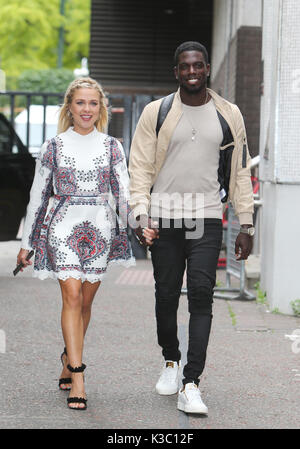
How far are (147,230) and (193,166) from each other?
1.37 feet

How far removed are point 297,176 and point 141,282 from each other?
293 cm

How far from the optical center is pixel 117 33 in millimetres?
22516

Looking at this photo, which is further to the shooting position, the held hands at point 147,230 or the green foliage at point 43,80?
the green foliage at point 43,80

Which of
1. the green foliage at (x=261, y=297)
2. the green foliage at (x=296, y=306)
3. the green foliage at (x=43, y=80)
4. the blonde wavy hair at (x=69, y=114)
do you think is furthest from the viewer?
the green foliage at (x=43, y=80)

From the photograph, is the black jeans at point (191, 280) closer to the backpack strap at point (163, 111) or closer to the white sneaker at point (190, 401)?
the white sneaker at point (190, 401)

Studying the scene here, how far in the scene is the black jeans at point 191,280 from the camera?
5066mm

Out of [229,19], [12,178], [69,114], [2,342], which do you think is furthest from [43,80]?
[69,114]

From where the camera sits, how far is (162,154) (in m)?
5.13

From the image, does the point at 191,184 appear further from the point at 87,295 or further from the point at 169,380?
the point at 169,380

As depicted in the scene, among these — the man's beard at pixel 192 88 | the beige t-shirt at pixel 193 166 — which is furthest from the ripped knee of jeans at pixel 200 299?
the man's beard at pixel 192 88

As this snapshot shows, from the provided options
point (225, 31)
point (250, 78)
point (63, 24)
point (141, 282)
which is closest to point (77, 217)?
point (141, 282)

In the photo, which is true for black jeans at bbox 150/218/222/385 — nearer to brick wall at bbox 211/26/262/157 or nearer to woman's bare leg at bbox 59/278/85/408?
woman's bare leg at bbox 59/278/85/408

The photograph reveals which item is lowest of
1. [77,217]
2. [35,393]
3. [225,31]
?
[35,393]

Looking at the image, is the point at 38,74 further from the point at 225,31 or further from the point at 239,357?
the point at 239,357
